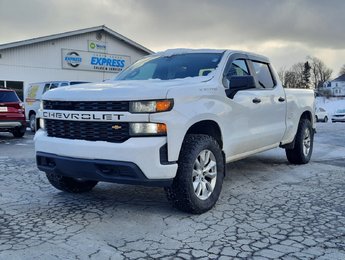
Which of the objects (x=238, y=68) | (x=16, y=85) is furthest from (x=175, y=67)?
(x=16, y=85)

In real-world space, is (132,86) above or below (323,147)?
above

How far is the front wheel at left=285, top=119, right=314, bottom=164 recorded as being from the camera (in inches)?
295

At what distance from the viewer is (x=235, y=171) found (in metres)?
7.07

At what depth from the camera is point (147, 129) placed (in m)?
4.19

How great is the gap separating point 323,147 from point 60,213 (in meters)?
7.66

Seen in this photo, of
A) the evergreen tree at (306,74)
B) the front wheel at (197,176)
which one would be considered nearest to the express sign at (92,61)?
the front wheel at (197,176)

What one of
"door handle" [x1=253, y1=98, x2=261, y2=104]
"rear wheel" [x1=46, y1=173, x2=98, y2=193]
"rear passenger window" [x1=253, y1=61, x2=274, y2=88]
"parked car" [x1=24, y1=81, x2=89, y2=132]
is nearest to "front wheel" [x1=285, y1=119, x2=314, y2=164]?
"rear passenger window" [x1=253, y1=61, x2=274, y2=88]

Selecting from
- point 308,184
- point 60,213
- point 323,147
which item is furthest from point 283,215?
point 323,147

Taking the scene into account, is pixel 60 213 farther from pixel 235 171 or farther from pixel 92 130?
pixel 235 171

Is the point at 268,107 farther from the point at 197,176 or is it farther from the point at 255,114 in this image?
the point at 197,176

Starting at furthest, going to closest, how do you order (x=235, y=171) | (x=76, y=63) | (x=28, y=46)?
1. (x=76, y=63)
2. (x=28, y=46)
3. (x=235, y=171)

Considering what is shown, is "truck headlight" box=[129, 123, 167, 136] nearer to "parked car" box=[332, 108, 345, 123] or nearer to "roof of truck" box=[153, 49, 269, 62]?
"roof of truck" box=[153, 49, 269, 62]

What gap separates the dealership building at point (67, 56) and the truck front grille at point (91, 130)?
62.7ft

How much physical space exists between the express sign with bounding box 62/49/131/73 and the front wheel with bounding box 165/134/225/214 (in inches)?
835
